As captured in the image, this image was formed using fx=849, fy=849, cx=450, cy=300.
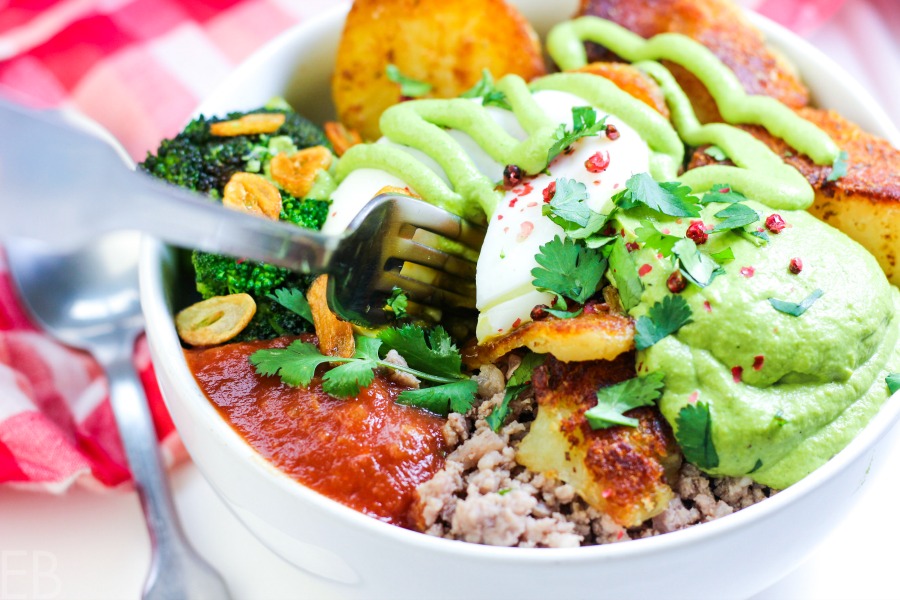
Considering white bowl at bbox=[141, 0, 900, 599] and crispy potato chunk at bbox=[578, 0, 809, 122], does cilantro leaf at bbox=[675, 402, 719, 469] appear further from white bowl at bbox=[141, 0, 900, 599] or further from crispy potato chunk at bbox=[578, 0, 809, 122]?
crispy potato chunk at bbox=[578, 0, 809, 122]

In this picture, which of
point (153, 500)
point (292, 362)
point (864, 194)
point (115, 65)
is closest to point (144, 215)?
point (292, 362)

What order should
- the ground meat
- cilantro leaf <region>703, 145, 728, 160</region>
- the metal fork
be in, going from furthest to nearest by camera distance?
1. cilantro leaf <region>703, 145, 728, 160</region>
2. the ground meat
3. the metal fork

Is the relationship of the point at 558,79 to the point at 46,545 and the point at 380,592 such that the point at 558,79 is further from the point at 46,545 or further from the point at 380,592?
the point at 46,545

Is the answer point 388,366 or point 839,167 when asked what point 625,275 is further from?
point 839,167

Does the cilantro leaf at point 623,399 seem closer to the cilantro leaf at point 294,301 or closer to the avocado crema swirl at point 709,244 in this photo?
the avocado crema swirl at point 709,244

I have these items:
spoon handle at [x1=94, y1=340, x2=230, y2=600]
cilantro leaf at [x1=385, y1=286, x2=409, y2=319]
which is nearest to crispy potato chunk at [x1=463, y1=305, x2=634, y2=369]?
cilantro leaf at [x1=385, y1=286, x2=409, y2=319]

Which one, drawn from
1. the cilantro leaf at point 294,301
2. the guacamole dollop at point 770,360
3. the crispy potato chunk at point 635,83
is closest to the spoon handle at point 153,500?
the cilantro leaf at point 294,301
